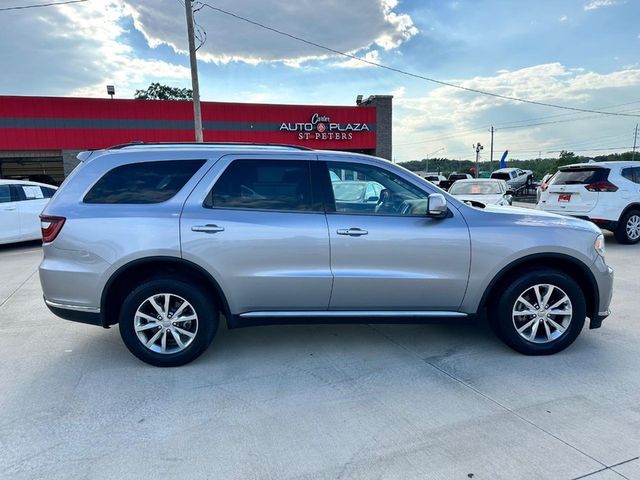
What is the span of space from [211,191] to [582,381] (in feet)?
11.1

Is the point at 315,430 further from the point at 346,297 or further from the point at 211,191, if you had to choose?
the point at 211,191

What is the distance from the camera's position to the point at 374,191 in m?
3.72

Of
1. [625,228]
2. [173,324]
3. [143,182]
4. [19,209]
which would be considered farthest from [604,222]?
[19,209]

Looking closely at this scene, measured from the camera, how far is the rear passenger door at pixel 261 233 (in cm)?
344

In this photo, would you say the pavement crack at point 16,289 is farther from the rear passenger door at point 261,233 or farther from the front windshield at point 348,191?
the front windshield at point 348,191

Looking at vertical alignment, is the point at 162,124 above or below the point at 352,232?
above

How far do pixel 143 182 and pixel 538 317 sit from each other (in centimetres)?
365

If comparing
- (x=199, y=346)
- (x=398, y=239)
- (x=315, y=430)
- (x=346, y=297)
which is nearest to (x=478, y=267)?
(x=398, y=239)

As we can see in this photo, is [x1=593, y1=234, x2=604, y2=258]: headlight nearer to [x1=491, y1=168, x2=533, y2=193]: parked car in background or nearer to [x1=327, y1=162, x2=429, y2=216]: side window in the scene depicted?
[x1=327, y1=162, x2=429, y2=216]: side window

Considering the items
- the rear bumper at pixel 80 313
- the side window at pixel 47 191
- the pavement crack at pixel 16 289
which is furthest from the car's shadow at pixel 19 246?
the rear bumper at pixel 80 313

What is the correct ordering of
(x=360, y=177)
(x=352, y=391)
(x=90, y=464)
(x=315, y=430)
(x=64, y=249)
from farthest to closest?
1. (x=360, y=177)
2. (x=64, y=249)
3. (x=352, y=391)
4. (x=315, y=430)
5. (x=90, y=464)

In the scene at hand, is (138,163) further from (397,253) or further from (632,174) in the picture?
(632,174)

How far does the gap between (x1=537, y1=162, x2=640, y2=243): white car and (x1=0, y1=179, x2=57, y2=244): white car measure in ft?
38.1

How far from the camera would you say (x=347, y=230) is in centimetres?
349
